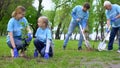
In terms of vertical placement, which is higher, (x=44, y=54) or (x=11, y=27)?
(x=11, y=27)

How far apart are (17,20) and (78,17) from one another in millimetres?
4338

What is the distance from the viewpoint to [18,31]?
10.2 meters

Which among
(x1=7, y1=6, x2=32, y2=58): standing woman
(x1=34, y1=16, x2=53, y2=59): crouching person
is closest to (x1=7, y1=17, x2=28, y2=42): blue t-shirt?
(x1=7, y1=6, x2=32, y2=58): standing woman

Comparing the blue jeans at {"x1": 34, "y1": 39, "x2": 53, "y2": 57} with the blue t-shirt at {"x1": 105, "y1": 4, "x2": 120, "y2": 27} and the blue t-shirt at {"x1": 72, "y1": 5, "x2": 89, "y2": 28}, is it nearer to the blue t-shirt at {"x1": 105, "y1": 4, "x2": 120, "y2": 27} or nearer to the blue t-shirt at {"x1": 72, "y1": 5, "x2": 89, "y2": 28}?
the blue t-shirt at {"x1": 72, "y1": 5, "x2": 89, "y2": 28}

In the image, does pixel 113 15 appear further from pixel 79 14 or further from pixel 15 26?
pixel 15 26

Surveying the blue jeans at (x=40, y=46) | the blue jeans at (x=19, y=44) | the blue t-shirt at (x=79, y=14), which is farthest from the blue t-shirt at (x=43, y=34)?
the blue t-shirt at (x=79, y=14)

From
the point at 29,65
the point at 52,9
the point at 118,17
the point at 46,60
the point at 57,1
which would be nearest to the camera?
the point at 29,65

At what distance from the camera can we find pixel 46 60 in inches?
365

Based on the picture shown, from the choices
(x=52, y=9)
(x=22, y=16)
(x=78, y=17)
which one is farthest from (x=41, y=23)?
(x=52, y=9)

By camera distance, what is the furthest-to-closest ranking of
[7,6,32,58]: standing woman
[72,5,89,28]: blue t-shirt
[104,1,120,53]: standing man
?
[72,5,89,28]: blue t-shirt → [104,1,120,53]: standing man → [7,6,32,58]: standing woman

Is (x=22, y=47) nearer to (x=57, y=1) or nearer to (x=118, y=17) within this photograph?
(x=118, y=17)

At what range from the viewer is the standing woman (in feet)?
32.2

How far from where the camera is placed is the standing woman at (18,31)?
982 centimetres

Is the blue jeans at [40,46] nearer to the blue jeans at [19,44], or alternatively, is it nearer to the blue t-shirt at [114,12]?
the blue jeans at [19,44]
